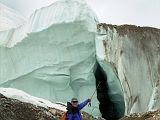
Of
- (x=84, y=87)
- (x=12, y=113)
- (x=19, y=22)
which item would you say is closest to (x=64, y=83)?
(x=84, y=87)

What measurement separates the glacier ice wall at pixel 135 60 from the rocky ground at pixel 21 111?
866 centimetres

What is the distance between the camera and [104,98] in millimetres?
22484

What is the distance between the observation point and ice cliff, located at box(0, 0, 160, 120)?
20.8 metres

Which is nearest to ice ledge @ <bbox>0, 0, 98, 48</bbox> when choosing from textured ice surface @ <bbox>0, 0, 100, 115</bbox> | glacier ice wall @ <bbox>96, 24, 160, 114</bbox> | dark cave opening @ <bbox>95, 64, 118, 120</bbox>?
textured ice surface @ <bbox>0, 0, 100, 115</bbox>

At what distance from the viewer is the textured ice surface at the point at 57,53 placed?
2186 cm

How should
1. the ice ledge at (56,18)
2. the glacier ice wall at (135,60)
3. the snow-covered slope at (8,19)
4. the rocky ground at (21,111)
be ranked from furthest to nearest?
the snow-covered slope at (8,19) < the ice ledge at (56,18) < the glacier ice wall at (135,60) < the rocky ground at (21,111)

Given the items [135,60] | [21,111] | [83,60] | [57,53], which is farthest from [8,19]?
[21,111]

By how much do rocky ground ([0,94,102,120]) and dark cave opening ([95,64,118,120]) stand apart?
10053mm

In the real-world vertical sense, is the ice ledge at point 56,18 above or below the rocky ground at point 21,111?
above

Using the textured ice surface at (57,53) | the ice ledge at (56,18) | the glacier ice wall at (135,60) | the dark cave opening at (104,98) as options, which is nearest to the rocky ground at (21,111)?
the glacier ice wall at (135,60)

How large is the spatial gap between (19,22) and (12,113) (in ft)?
65.2

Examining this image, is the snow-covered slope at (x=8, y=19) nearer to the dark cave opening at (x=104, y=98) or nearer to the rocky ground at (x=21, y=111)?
the dark cave opening at (x=104, y=98)

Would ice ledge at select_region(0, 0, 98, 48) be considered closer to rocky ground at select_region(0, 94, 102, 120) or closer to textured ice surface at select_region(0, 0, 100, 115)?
textured ice surface at select_region(0, 0, 100, 115)

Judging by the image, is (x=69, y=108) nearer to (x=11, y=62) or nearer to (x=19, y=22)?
(x=11, y=62)
